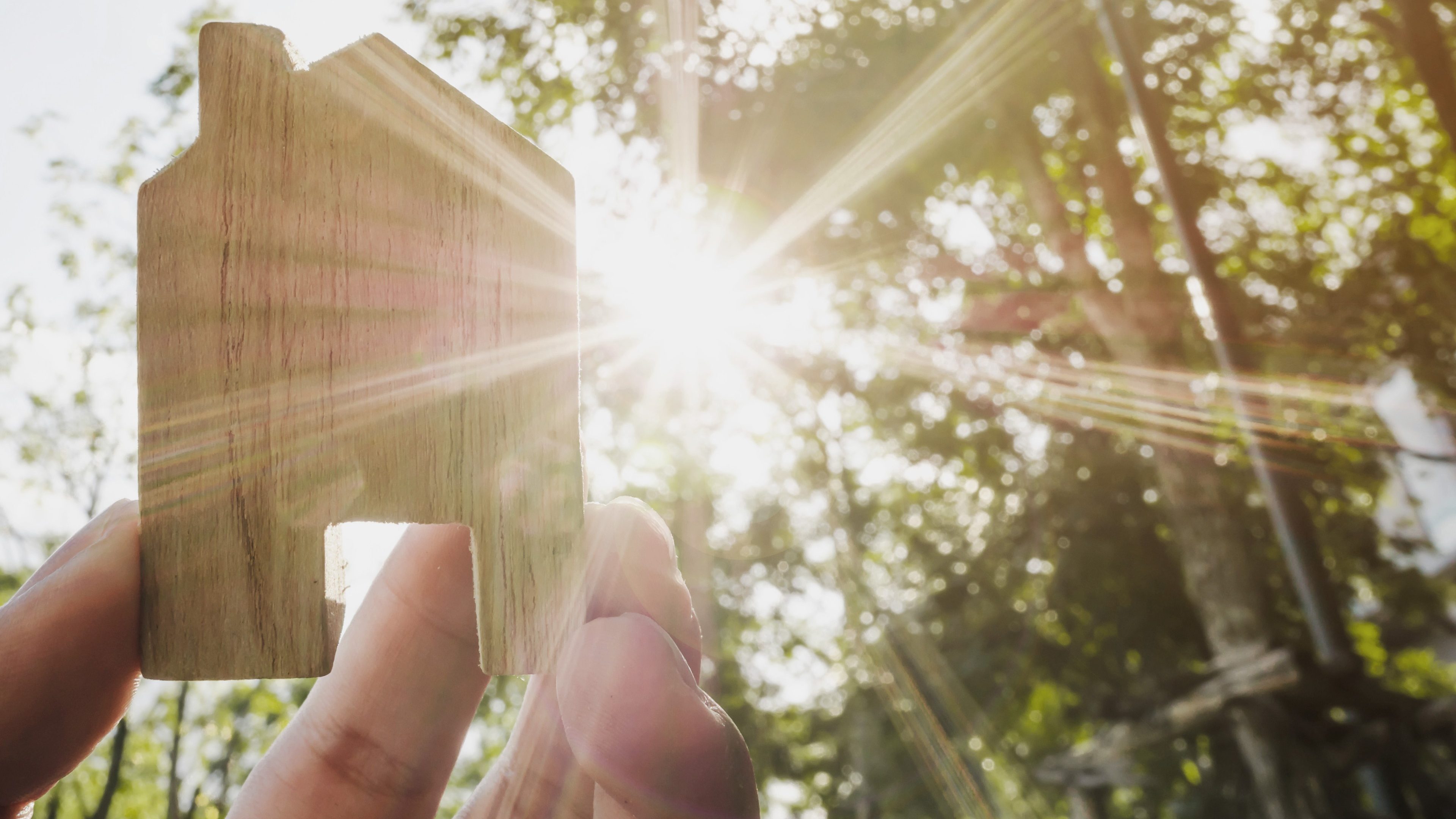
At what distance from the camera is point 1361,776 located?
6363mm

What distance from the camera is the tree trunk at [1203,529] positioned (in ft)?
20.9

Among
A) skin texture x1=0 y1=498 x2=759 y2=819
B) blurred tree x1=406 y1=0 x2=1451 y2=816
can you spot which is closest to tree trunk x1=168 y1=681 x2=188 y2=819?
blurred tree x1=406 y1=0 x2=1451 y2=816

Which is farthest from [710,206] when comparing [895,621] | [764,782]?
[764,782]

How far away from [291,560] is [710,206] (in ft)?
30.2

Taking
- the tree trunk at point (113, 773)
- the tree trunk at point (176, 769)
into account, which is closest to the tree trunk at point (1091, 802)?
the tree trunk at point (176, 769)

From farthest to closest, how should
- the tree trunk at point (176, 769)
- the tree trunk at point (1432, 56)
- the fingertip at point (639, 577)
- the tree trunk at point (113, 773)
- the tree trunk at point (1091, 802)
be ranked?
1. the tree trunk at point (1091, 802)
2. the tree trunk at point (176, 769)
3. the tree trunk at point (113, 773)
4. the tree trunk at point (1432, 56)
5. the fingertip at point (639, 577)

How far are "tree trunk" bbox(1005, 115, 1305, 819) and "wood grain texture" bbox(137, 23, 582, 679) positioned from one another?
A: 7.01 metres

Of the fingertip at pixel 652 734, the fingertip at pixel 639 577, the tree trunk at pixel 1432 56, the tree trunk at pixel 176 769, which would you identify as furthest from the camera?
the tree trunk at pixel 176 769

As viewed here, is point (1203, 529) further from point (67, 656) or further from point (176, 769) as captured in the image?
point (176, 769)

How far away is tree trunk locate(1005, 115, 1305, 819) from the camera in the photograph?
20.9 feet

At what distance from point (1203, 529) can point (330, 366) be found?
8.20m

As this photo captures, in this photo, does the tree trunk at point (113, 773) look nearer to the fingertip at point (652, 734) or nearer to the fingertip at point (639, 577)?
the fingertip at point (639, 577)

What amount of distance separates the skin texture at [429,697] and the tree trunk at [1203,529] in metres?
6.85

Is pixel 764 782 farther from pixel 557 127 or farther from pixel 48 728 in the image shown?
pixel 48 728
